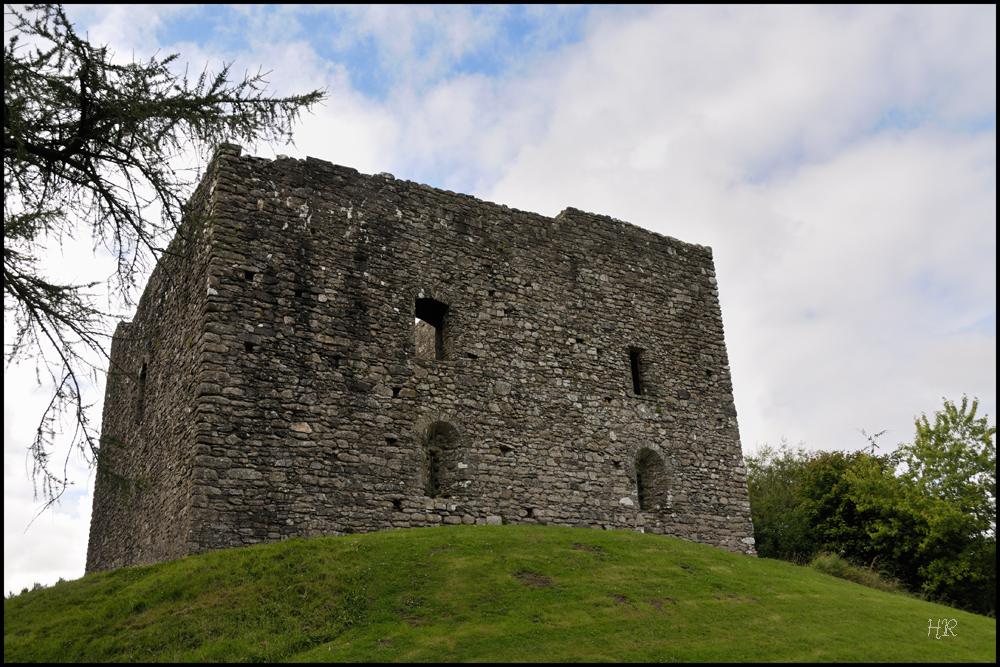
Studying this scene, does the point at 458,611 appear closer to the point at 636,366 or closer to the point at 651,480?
the point at 651,480

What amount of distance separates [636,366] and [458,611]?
8804 mm

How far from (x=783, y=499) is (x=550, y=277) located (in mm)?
11681

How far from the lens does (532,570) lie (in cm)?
1093

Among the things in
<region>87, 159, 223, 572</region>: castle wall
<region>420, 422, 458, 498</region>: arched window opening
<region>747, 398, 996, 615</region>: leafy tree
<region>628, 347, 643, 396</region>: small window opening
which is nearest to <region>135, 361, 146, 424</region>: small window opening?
<region>87, 159, 223, 572</region>: castle wall

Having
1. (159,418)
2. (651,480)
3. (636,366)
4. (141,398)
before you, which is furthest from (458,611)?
(141,398)

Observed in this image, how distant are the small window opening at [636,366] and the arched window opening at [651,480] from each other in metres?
1.38

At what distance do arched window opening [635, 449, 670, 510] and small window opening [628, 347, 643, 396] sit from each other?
138 centimetres

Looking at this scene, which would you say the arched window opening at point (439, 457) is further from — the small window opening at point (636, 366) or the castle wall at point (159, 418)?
the small window opening at point (636, 366)

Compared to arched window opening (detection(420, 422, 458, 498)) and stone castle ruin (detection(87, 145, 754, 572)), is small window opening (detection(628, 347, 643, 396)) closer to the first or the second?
stone castle ruin (detection(87, 145, 754, 572))

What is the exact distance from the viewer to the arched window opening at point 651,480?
15.9 m

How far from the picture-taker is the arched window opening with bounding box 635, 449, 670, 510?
1592 cm

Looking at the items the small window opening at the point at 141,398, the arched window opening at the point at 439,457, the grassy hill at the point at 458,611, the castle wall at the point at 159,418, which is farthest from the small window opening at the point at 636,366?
the small window opening at the point at 141,398

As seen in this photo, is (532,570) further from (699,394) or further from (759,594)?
(699,394)

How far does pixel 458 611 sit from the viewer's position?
31.1 ft
